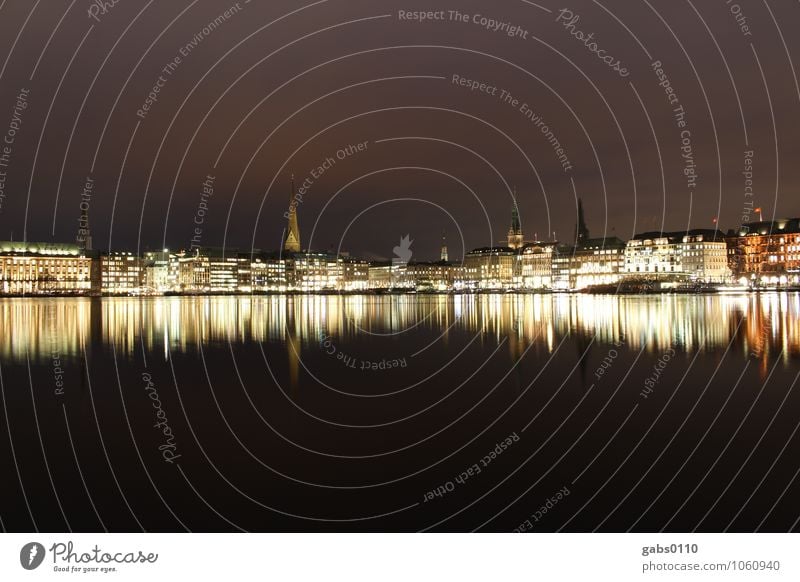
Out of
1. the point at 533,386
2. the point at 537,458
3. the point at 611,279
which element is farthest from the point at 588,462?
the point at 611,279

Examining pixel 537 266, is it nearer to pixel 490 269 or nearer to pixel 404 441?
pixel 490 269

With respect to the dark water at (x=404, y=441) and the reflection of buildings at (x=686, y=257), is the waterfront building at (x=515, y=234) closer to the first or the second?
the reflection of buildings at (x=686, y=257)

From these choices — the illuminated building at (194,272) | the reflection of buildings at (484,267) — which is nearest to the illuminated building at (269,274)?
the reflection of buildings at (484,267)

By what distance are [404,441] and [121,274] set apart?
163161 millimetres

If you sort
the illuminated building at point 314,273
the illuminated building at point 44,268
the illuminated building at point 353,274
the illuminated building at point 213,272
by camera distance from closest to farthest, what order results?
the illuminated building at point 44,268 < the illuminated building at point 213,272 < the illuminated building at point 314,273 < the illuminated building at point 353,274

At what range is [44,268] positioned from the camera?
141 metres

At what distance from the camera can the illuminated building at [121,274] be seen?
152 meters

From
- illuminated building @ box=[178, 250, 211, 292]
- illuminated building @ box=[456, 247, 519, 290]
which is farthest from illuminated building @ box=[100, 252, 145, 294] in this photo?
illuminated building @ box=[456, 247, 519, 290]

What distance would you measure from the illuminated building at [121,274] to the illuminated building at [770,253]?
134600 millimetres

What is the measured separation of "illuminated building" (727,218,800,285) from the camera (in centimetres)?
11738

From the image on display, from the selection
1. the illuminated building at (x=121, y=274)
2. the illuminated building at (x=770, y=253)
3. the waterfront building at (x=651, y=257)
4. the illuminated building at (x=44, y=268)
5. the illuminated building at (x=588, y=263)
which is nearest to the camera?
the illuminated building at (x=770, y=253)

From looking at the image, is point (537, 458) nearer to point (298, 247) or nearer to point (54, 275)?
point (54, 275)

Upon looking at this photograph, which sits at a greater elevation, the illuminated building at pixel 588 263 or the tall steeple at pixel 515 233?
the tall steeple at pixel 515 233

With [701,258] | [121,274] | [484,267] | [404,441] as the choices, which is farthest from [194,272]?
[404,441]
